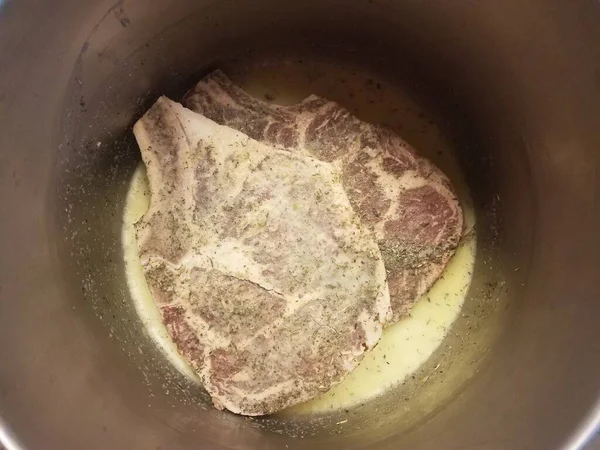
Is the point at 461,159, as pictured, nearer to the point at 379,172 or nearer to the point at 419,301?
the point at 379,172

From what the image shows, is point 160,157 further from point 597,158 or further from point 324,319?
point 597,158

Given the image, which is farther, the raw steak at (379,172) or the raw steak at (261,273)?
the raw steak at (379,172)

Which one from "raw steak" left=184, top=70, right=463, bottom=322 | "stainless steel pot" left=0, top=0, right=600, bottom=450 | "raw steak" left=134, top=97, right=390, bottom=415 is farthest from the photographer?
"raw steak" left=184, top=70, right=463, bottom=322

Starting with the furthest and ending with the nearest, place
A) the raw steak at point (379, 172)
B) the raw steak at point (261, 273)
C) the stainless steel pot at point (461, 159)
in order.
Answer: the raw steak at point (379, 172)
the raw steak at point (261, 273)
the stainless steel pot at point (461, 159)

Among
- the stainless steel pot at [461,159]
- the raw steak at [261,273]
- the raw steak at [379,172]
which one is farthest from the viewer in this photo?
the raw steak at [379,172]

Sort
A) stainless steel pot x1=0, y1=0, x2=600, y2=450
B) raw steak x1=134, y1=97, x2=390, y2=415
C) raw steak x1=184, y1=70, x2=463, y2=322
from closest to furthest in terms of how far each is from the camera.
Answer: stainless steel pot x1=0, y1=0, x2=600, y2=450
raw steak x1=134, y1=97, x2=390, y2=415
raw steak x1=184, y1=70, x2=463, y2=322

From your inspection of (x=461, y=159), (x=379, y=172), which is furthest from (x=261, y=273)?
(x=461, y=159)

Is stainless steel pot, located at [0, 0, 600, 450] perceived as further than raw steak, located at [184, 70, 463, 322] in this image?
No
